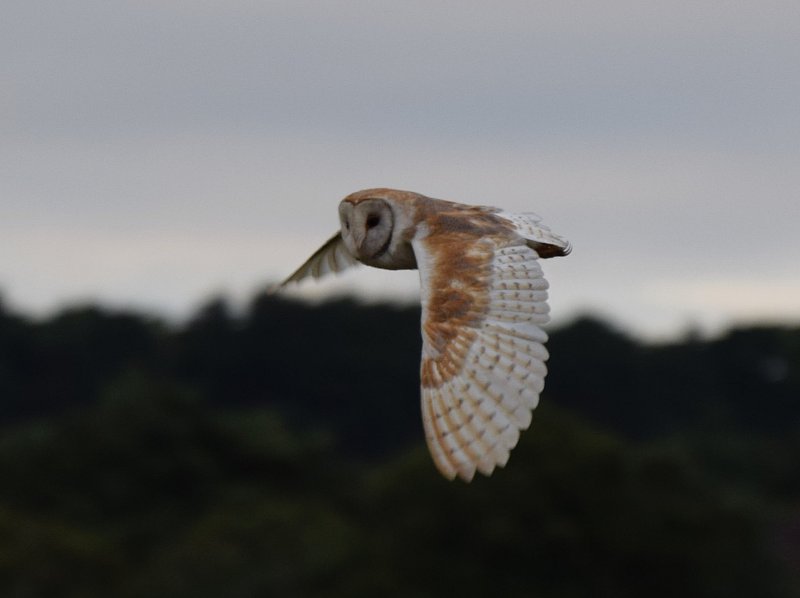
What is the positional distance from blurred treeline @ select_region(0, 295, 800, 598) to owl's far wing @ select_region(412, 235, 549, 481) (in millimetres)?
27974

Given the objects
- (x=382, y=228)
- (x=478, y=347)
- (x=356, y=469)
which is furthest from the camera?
(x=356, y=469)

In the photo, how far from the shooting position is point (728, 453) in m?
64.5

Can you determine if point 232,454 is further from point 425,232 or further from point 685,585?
point 425,232

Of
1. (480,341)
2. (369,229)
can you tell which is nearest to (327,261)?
(369,229)

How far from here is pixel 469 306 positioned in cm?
959

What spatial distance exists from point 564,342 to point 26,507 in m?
29.0

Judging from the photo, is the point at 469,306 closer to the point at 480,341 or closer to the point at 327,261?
the point at 480,341

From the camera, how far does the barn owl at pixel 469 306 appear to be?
877 centimetres

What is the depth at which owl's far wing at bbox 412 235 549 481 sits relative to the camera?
28.6 ft

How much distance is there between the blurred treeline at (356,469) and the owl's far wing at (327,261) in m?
25.7

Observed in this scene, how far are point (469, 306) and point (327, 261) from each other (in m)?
2.75

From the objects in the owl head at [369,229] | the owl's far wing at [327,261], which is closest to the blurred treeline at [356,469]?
the owl's far wing at [327,261]

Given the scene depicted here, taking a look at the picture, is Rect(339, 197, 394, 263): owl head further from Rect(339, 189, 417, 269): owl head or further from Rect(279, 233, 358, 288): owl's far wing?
Rect(279, 233, 358, 288): owl's far wing

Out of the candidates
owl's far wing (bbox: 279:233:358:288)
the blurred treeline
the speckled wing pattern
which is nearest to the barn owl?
the speckled wing pattern
